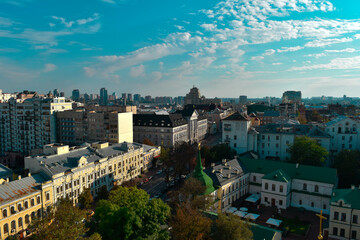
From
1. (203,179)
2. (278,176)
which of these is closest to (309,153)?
(278,176)

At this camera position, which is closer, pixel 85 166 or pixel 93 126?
pixel 85 166

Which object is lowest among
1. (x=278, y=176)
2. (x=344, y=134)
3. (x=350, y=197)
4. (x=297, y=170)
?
(x=350, y=197)

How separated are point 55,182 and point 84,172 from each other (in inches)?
319

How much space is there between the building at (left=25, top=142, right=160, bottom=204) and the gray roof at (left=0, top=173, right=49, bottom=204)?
8.35ft

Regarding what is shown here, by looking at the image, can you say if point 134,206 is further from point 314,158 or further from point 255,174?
point 314,158

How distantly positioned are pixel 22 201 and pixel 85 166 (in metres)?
16.1

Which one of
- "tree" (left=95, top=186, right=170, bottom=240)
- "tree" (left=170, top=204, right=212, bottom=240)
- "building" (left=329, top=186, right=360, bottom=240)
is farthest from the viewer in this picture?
"building" (left=329, top=186, right=360, bottom=240)

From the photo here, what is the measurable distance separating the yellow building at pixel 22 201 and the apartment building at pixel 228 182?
31528 millimetres

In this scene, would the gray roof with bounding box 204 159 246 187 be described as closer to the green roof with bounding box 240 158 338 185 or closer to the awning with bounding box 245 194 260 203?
the green roof with bounding box 240 158 338 185

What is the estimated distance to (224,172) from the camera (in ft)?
193

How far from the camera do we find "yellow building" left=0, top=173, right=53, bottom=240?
42.2 meters

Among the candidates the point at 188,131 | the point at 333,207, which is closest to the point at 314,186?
the point at 333,207

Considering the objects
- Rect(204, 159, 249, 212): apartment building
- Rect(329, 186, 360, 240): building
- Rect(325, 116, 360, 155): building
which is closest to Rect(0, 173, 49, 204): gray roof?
Rect(204, 159, 249, 212): apartment building

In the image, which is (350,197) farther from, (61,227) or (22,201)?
(22,201)
